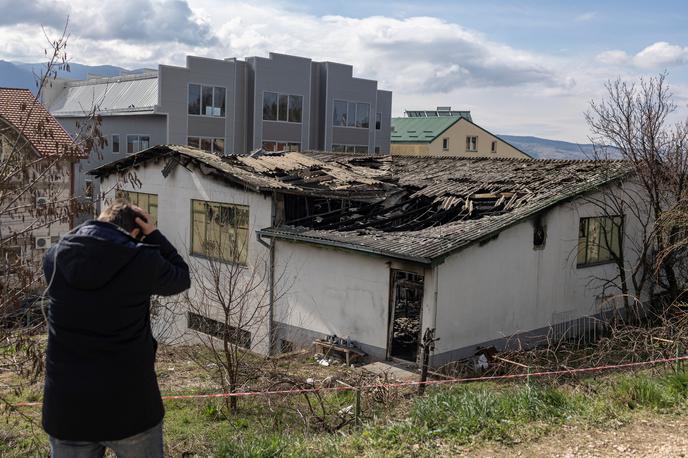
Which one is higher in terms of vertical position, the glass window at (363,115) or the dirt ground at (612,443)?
the glass window at (363,115)

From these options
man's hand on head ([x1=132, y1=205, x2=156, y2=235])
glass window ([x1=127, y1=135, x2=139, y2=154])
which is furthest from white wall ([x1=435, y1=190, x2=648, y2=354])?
glass window ([x1=127, y1=135, x2=139, y2=154])

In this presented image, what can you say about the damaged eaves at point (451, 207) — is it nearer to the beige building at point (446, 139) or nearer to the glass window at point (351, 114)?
the glass window at point (351, 114)

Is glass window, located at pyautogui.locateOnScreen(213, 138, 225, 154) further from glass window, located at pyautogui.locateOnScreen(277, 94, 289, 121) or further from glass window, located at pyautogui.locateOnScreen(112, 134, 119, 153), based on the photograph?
glass window, located at pyautogui.locateOnScreen(112, 134, 119, 153)

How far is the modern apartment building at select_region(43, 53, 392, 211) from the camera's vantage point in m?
37.0

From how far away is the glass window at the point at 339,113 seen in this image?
43469 mm

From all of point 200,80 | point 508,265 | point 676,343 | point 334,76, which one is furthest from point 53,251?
point 334,76

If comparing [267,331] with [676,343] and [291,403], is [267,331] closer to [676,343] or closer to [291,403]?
[291,403]

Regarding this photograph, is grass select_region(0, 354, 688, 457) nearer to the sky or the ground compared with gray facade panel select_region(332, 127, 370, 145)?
nearer to the ground

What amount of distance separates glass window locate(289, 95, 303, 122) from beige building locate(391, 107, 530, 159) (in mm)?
14191

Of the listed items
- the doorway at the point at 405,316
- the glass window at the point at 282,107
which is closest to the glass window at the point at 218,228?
the doorway at the point at 405,316

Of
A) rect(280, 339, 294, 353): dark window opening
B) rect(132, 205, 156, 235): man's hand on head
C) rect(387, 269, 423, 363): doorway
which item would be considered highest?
rect(132, 205, 156, 235): man's hand on head

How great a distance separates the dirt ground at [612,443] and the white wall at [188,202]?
426 inches

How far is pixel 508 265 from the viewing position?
14531 mm

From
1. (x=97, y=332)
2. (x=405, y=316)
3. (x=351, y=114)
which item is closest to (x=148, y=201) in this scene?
(x=405, y=316)
